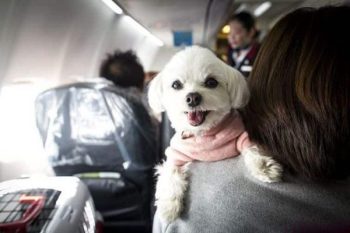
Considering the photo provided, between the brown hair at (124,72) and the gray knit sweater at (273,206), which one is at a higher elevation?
the brown hair at (124,72)

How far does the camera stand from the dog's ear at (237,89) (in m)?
1.01

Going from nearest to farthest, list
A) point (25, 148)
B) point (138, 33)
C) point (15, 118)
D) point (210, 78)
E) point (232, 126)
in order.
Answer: point (232, 126), point (210, 78), point (15, 118), point (25, 148), point (138, 33)

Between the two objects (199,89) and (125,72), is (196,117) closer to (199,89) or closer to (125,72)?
(199,89)

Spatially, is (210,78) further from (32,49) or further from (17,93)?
(32,49)

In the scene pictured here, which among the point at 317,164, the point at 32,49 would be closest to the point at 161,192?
the point at 317,164

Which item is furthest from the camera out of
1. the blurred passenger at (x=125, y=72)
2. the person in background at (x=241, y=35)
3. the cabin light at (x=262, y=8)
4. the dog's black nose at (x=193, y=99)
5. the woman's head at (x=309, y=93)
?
the cabin light at (x=262, y=8)

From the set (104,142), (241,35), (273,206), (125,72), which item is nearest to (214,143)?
(273,206)

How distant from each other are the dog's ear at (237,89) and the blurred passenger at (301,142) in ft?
0.42

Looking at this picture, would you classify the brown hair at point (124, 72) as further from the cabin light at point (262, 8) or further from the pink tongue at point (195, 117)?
the cabin light at point (262, 8)

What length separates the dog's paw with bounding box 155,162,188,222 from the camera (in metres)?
0.96

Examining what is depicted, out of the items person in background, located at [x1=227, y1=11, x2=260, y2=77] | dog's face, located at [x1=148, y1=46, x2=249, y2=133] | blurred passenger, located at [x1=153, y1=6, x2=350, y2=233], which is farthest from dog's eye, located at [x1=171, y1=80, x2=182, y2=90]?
person in background, located at [x1=227, y1=11, x2=260, y2=77]

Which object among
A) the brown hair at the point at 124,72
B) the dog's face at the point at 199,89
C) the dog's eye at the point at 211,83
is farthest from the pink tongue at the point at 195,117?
the brown hair at the point at 124,72

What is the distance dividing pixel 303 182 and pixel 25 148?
167 centimetres

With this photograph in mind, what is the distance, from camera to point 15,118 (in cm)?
178
